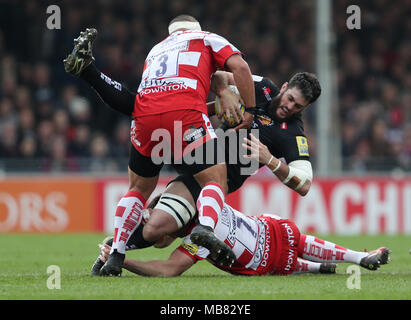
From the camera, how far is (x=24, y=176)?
13.2 meters

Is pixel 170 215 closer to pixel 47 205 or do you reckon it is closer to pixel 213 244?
pixel 213 244

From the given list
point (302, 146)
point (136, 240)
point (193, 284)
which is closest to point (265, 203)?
point (302, 146)

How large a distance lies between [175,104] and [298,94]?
47.8 inches

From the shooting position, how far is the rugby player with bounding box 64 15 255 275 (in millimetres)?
5840

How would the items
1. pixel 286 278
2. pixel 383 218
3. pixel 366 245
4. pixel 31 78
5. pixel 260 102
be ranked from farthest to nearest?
pixel 31 78 < pixel 383 218 < pixel 366 245 < pixel 260 102 < pixel 286 278

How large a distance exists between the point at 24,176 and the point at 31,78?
2657 millimetres

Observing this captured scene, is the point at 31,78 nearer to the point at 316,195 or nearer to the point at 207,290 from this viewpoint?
the point at 316,195

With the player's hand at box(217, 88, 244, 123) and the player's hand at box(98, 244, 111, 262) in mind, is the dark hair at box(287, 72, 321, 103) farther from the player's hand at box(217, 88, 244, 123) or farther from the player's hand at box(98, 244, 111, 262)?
the player's hand at box(98, 244, 111, 262)

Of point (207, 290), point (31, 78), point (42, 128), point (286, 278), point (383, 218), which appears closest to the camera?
point (207, 290)

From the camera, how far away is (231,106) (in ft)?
20.4

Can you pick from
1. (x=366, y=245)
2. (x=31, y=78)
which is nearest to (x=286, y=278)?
(x=366, y=245)

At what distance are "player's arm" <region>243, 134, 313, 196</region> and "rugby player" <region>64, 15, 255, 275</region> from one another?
0.72 feet

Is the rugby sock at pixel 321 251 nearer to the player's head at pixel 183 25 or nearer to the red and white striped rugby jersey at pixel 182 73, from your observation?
the red and white striped rugby jersey at pixel 182 73

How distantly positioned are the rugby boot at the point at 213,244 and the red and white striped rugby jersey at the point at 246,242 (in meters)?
0.64
